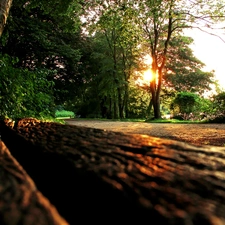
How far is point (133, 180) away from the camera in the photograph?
0.65m

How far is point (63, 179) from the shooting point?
0.88 metres

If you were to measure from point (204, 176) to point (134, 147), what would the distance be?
1.13 feet

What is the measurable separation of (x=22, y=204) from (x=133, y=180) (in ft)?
0.92

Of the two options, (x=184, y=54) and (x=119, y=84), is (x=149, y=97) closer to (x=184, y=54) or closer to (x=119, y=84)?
(x=184, y=54)

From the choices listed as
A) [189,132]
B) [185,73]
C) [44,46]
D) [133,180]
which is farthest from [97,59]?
[133,180]

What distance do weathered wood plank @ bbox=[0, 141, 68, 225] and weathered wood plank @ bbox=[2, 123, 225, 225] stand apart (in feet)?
0.57

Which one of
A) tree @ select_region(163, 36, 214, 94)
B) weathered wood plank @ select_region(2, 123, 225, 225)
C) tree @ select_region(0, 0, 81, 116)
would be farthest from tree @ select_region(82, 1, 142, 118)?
weathered wood plank @ select_region(2, 123, 225, 225)

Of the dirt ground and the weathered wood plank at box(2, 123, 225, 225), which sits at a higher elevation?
the weathered wood plank at box(2, 123, 225, 225)

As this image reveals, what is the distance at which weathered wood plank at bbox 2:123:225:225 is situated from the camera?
523 millimetres

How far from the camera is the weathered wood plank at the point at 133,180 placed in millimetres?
523

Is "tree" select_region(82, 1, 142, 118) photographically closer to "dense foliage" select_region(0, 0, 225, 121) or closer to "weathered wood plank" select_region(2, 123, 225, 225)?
"dense foliage" select_region(0, 0, 225, 121)

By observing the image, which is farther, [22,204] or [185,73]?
[185,73]

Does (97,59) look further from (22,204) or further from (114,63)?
(22,204)

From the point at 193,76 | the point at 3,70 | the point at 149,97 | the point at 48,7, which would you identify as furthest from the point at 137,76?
the point at 3,70
